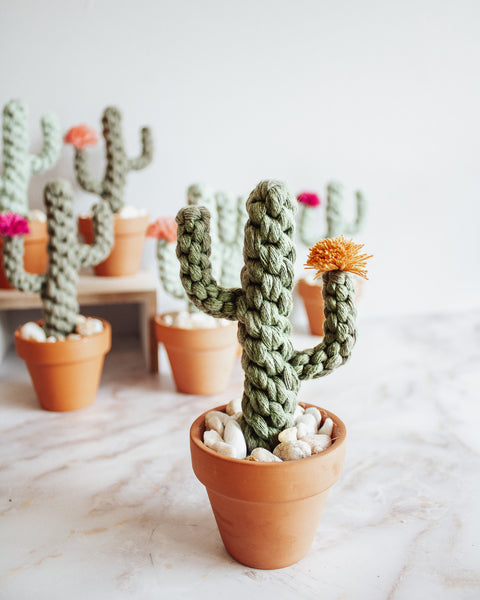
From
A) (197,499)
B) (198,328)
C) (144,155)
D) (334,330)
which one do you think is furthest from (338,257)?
(144,155)

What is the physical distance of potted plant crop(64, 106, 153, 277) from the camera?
158 centimetres

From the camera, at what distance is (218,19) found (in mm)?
1726

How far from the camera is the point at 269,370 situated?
0.83 metres

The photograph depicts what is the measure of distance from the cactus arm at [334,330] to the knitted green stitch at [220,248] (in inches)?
23.6

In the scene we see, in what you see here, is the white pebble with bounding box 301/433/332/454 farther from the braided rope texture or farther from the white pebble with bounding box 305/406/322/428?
the braided rope texture

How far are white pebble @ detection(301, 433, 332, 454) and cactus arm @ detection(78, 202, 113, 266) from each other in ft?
2.35

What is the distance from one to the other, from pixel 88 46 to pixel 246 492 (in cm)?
134

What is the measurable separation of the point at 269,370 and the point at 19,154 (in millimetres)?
982

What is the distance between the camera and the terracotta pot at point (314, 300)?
1762mm

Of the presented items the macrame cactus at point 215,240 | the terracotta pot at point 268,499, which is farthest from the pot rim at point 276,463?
the macrame cactus at point 215,240

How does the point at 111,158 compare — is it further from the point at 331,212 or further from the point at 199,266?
the point at 199,266

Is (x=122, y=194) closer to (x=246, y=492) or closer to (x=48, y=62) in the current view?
(x=48, y=62)

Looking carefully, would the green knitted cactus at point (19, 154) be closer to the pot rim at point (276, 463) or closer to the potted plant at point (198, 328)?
the potted plant at point (198, 328)

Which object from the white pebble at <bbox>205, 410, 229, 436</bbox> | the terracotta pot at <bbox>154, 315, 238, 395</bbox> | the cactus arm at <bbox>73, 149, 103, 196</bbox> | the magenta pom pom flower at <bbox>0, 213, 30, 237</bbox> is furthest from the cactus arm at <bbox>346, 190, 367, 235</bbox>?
the white pebble at <bbox>205, 410, 229, 436</bbox>
